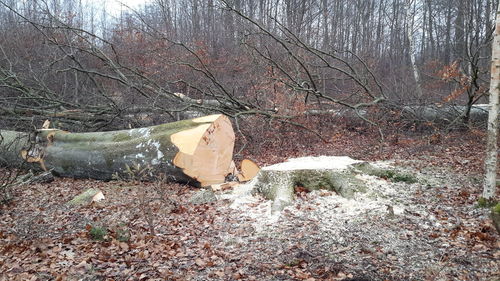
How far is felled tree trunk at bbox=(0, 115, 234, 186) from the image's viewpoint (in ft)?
21.5

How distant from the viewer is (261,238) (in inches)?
A: 167

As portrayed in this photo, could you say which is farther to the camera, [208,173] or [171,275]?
[208,173]

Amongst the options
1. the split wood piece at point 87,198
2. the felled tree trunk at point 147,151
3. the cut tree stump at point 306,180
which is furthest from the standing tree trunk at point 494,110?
the split wood piece at point 87,198

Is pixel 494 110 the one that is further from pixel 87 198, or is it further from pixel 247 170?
pixel 87 198

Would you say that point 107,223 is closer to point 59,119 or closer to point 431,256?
point 431,256

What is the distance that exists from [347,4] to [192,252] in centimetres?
2160

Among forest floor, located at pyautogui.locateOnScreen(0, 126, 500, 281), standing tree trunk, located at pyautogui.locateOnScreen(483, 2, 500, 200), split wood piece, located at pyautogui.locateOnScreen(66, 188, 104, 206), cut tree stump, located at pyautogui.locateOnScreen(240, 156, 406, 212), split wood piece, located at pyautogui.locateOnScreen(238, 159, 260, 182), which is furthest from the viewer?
split wood piece, located at pyautogui.locateOnScreen(238, 159, 260, 182)

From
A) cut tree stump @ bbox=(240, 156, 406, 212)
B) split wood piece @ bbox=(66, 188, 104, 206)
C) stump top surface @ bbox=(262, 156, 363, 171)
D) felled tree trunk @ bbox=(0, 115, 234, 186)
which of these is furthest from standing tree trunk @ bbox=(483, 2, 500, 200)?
split wood piece @ bbox=(66, 188, 104, 206)

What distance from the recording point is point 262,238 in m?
4.23

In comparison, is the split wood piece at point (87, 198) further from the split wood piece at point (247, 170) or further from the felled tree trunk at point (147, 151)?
the split wood piece at point (247, 170)

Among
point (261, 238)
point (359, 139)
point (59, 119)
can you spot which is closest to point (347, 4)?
point (359, 139)

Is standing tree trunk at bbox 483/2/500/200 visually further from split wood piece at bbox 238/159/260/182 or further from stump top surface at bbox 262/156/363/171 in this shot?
split wood piece at bbox 238/159/260/182

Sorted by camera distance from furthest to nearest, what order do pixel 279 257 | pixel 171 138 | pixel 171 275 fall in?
1. pixel 171 138
2. pixel 279 257
3. pixel 171 275

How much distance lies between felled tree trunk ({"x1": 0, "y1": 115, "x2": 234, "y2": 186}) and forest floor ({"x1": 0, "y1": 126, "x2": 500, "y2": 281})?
1.74 feet
